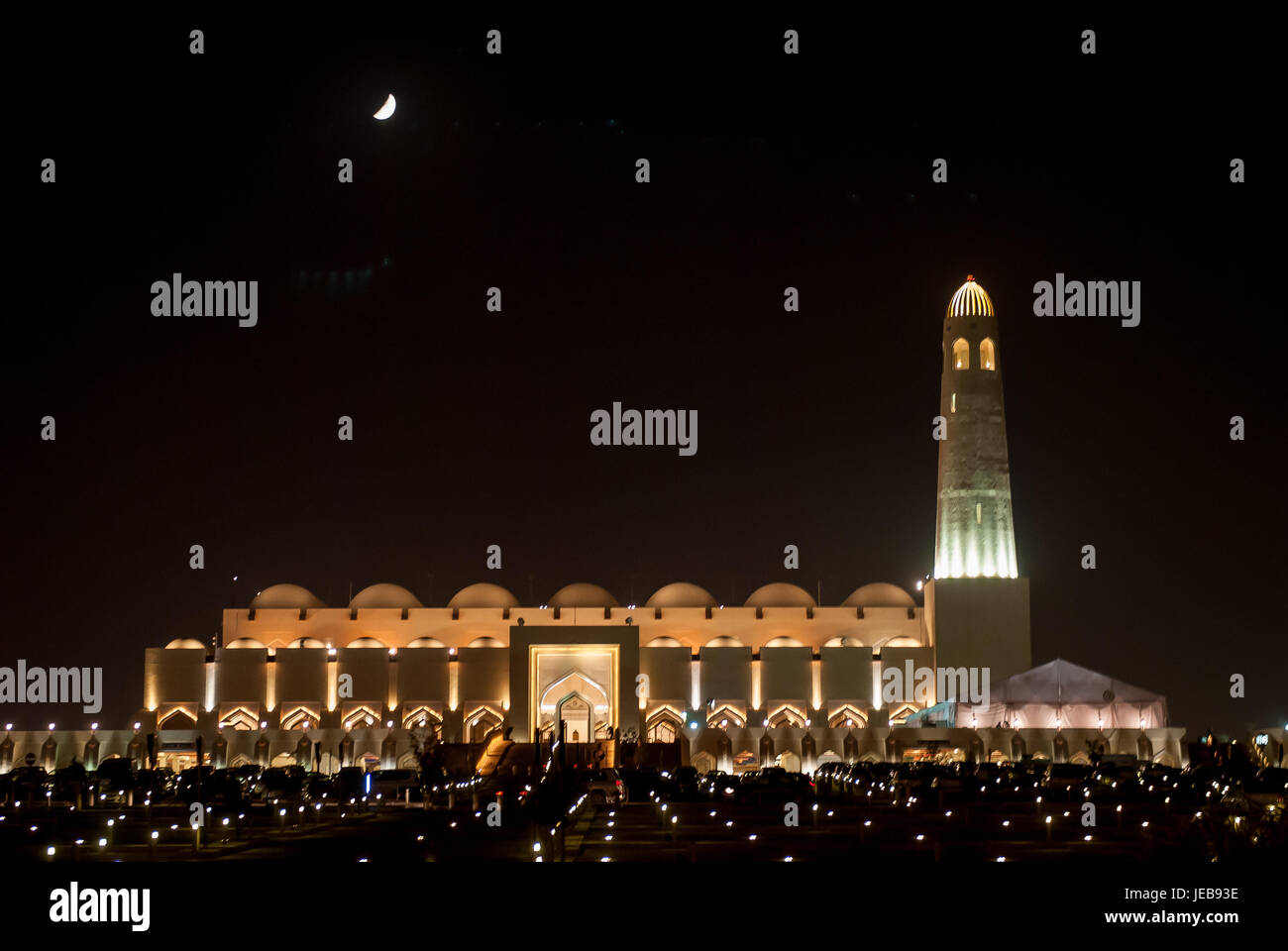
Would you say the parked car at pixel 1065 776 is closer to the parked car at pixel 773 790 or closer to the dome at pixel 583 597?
the parked car at pixel 773 790

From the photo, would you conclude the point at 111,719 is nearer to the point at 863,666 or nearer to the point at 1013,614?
the point at 863,666

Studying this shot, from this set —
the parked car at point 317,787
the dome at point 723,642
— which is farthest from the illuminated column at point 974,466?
the parked car at point 317,787

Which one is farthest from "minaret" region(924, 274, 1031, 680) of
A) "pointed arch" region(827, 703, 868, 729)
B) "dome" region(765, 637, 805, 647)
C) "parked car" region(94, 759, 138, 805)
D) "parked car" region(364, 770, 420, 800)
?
"parked car" region(94, 759, 138, 805)

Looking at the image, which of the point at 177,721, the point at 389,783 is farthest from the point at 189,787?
the point at 177,721
